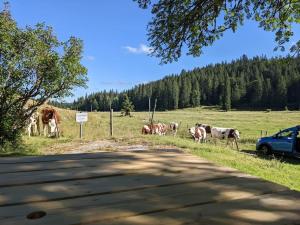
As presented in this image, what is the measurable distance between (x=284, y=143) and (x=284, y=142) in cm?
6

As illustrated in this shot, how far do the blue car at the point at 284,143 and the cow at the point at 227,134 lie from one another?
112 inches

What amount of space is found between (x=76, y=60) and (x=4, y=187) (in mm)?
15493

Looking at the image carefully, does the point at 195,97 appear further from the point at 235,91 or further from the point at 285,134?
the point at 285,134

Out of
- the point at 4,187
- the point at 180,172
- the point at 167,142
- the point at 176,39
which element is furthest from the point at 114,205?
the point at 167,142

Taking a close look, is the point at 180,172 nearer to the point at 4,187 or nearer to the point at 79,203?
the point at 79,203

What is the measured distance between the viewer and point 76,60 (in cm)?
1777

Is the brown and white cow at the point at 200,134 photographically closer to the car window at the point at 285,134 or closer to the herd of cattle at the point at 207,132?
the herd of cattle at the point at 207,132

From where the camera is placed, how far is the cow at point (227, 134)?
28.3 m

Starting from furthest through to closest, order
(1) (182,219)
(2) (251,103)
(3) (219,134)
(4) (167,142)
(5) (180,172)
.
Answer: (2) (251,103)
(3) (219,134)
(4) (167,142)
(5) (180,172)
(1) (182,219)

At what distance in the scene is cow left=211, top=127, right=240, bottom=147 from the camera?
2831 centimetres

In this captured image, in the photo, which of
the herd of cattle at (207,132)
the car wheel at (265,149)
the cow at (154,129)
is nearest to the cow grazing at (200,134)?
the herd of cattle at (207,132)

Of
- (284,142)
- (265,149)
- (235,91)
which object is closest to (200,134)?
(265,149)

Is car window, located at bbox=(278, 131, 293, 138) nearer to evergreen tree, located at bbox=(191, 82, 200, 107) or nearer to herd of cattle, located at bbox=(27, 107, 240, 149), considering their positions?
herd of cattle, located at bbox=(27, 107, 240, 149)

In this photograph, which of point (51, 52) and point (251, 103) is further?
point (251, 103)
